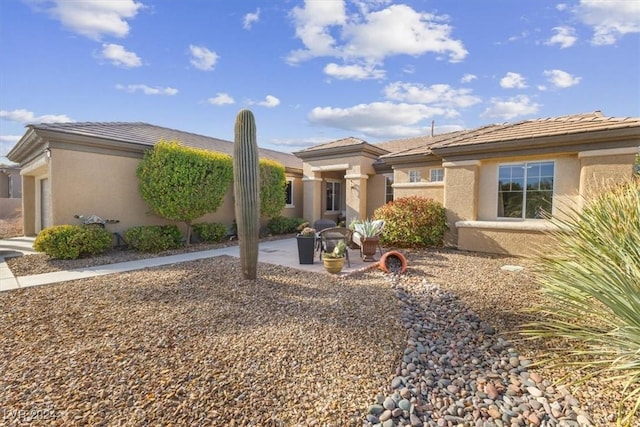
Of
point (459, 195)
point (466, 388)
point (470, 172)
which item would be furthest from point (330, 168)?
point (466, 388)

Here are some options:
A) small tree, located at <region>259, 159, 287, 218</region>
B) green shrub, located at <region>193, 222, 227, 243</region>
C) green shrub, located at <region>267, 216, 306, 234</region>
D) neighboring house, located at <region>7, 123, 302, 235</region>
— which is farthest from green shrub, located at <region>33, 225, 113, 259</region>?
green shrub, located at <region>267, 216, 306, 234</region>

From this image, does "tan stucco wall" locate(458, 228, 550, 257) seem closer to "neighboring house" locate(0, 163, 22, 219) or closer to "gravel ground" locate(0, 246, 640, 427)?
"gravel ground" locate(0, 246, 640, 427)

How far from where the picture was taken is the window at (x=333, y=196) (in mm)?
18734

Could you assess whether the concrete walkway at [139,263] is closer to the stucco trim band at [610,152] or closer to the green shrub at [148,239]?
the green shrub at [148,239]

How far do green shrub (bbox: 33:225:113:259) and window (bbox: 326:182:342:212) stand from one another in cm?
1201

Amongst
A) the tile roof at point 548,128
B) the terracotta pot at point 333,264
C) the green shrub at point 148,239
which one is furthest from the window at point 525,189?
the green shrub at point 148,239

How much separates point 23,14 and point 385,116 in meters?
24.6

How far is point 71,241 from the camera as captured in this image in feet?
29.0

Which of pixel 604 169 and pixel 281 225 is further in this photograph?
pixel 281 225

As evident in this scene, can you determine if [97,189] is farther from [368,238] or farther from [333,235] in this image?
[368,238]

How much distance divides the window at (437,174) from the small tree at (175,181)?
367 inches

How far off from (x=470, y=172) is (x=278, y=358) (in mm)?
9813

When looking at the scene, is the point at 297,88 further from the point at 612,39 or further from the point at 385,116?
the point at 385,116

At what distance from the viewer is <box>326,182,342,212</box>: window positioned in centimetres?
1873
